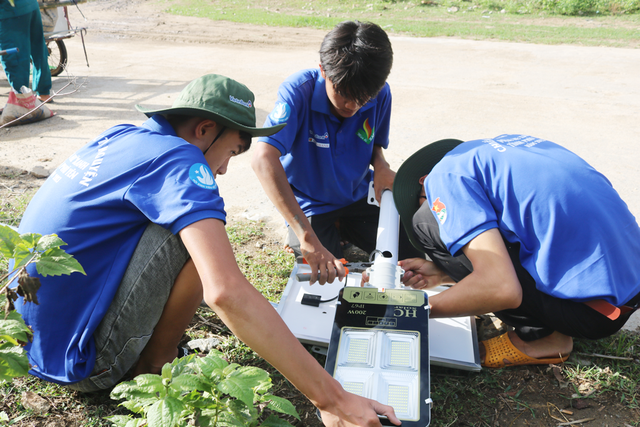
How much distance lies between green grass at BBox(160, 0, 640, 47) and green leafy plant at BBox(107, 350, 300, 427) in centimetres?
944

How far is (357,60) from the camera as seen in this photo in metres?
2.20

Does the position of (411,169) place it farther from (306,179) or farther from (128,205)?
(128,205)

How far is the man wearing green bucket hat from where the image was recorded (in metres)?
1.28

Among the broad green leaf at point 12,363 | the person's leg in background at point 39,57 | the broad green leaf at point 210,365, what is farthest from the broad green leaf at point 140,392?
the person's leg in background at point 39,57

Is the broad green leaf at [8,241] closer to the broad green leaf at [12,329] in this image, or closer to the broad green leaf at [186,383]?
the broad green leaf at [12,329]

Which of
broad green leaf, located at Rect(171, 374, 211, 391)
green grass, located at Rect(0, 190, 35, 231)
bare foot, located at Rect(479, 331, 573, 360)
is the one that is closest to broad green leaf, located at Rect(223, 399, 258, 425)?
broad green leaf, located at Rect(171, 374, 211, 391)

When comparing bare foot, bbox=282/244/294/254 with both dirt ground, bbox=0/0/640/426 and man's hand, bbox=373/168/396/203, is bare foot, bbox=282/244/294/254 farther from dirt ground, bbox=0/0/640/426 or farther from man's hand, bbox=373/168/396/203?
man's hand, bbox=373/168/396/203

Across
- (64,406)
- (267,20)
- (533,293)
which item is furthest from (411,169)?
(267,20)

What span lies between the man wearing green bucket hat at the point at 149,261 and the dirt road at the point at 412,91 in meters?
0.95

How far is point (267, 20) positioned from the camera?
11727 mm

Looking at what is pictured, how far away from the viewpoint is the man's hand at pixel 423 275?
223cm

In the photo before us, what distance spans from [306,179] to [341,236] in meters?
0.61

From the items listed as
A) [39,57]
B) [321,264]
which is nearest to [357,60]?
[321,264]

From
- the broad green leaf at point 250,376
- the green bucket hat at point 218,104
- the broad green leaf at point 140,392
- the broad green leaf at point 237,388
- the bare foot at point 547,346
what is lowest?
the bare foot at point 547,346
